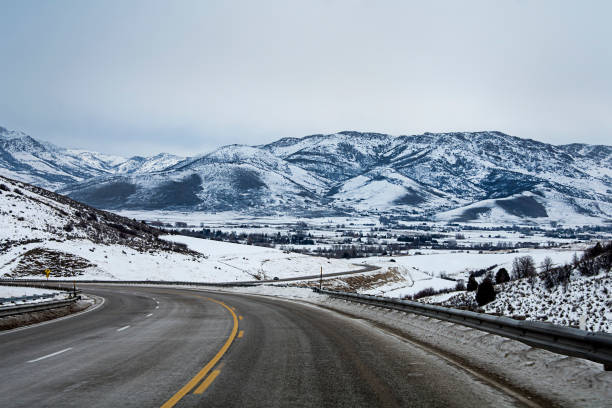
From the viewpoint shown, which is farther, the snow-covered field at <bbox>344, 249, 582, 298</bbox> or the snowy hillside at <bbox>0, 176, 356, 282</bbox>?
the snow-covered field at <bbox>344, 249, 582, 298</bbox>

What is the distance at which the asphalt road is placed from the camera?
313 inches

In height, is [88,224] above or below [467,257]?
above

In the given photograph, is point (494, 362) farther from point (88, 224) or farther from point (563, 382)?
point (88, 224)

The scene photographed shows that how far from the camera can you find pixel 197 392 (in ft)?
27.2

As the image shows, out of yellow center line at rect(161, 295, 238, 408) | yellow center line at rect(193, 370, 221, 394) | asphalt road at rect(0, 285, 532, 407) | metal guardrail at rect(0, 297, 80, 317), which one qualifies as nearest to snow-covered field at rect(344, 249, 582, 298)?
metal guardrail at rect(0, 297, 80, 317)

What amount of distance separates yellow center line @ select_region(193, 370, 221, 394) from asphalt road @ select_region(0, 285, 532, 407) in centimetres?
2

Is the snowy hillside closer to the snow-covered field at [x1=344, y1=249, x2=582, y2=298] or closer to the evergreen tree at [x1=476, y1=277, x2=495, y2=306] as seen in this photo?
the snow-covered field at [x1=344, y1=249, x2=582, y2=298]

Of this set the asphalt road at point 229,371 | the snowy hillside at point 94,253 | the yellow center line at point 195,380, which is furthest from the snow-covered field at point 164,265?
the yellow center line at point 195,380

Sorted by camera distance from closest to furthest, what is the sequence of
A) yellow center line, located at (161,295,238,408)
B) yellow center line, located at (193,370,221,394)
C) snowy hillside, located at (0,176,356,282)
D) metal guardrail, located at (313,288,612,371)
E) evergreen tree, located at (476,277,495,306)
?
yellow center line, located at (161,295,238,408) → yellow center line, located at (193,370,221,394) → metal guardrail, located at (313,288,612,371) → evergreen tree, located at (476,277,495,306) → snowy hillside, located at (0,176,356,282)

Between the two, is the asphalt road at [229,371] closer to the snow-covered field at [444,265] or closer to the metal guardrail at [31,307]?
the metal guardrail at [31,307]

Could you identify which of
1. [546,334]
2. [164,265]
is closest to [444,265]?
[164,265]

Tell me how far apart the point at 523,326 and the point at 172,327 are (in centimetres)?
1250

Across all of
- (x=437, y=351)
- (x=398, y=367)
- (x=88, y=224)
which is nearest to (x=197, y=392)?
(x=398, y=367)

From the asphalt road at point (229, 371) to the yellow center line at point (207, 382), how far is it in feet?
0.06
